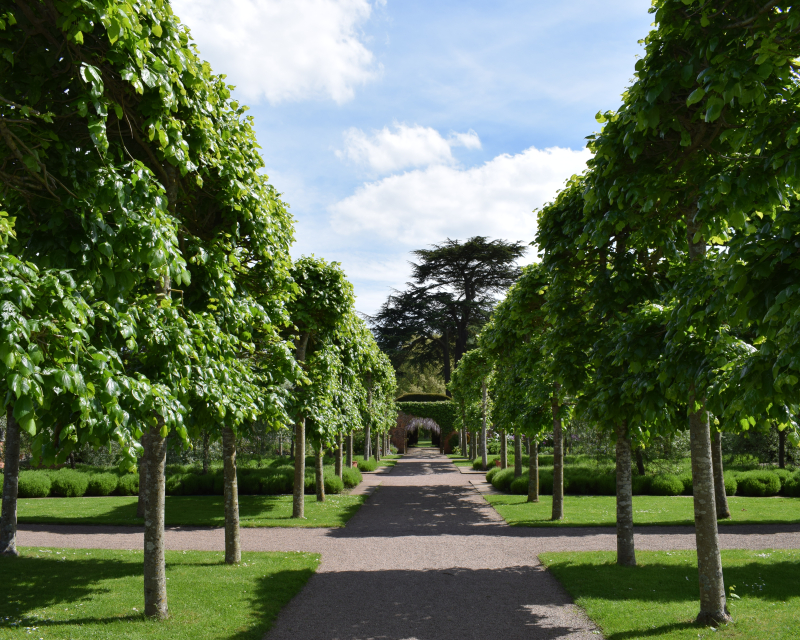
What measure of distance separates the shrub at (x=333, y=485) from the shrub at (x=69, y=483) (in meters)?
8.69

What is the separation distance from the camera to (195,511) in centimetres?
1510

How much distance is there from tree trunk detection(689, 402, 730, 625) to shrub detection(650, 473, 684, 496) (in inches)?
491

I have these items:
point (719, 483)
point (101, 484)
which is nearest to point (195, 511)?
point (101, 484)

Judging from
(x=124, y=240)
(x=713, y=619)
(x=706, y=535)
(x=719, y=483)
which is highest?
(x=124, y=240)

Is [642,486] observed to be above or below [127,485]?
below

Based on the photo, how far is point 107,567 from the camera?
8.87 m

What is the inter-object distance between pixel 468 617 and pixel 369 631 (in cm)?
131

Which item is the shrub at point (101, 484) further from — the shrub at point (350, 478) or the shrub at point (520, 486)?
the shrub at point (520, 486)

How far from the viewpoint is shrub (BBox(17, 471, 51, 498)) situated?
18.2 m

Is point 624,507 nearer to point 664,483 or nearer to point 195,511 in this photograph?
point 664,483

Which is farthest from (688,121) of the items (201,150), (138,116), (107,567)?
(107,567)

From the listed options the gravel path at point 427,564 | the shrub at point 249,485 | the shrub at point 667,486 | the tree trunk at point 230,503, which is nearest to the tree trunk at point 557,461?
the gravel path at point 427,564

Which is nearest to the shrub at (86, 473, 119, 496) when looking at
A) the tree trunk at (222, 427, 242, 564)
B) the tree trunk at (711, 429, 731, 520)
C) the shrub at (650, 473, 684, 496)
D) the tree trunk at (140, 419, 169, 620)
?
the tree trunk at (222, 427, 242, 564)

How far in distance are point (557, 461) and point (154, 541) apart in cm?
933
